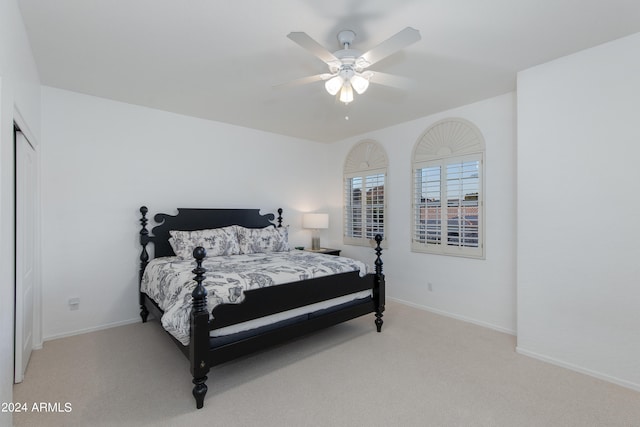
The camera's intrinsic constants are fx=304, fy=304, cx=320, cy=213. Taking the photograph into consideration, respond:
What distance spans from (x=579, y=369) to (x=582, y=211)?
136 cm

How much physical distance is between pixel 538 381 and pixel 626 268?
1139mm

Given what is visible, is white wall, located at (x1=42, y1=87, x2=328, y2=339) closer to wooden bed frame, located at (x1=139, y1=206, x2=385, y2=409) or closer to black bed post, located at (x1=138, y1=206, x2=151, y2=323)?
black bed post, located at (x1=138, y1=206, x2=151, y2=323)

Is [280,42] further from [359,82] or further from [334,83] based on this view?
[359,82]

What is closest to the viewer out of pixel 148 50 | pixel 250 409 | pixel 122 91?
pixel 250 409

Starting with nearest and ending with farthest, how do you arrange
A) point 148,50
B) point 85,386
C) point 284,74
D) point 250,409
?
point 250,409 → point 85,386 → point 148,50 → point 284,74

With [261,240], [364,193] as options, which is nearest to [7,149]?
[261,240]

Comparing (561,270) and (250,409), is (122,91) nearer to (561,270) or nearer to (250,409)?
(250,409)

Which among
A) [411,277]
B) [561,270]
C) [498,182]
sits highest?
[498,182]

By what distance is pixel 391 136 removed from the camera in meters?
4.70

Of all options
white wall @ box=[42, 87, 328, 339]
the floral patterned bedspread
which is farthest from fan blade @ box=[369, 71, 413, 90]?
white wall @ box=[42, 87, 328, 339]

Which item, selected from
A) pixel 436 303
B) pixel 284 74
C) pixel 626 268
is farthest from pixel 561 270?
pixel 284 74

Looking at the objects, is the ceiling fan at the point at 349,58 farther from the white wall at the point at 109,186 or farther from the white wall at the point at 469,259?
the white wall at the point at 109,186

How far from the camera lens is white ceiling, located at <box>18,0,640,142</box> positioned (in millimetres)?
2021

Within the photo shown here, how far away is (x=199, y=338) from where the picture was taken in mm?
2182
